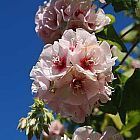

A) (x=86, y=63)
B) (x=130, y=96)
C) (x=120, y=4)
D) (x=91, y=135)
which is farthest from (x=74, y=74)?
(x=120, y=4)

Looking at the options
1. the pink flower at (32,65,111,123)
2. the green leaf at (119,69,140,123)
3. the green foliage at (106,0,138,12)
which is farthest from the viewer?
the green foliage at (106,0,138,12)

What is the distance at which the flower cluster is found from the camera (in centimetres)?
156

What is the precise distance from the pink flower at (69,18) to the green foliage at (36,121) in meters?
0.26

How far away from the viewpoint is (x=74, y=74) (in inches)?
61.4

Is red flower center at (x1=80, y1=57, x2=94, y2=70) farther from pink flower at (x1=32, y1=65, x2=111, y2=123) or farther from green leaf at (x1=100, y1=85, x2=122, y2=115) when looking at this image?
green leaf at (x1=100, y1=85, x2=122, y2=115)

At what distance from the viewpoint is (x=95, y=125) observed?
2.31 metres

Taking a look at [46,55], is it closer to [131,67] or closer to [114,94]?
[114,94]

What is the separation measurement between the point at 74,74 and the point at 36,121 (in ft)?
1.32

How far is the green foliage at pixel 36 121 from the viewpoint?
6.18 feet

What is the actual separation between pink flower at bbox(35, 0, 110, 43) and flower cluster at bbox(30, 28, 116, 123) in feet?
0.52

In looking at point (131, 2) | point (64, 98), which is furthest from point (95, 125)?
point (64, 98)

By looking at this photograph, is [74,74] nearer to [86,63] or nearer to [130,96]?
[86,63]

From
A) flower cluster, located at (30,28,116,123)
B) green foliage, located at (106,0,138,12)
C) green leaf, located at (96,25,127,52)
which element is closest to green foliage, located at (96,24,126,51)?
green leaf, located at (96,25,127,52)

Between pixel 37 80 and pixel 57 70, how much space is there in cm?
7
